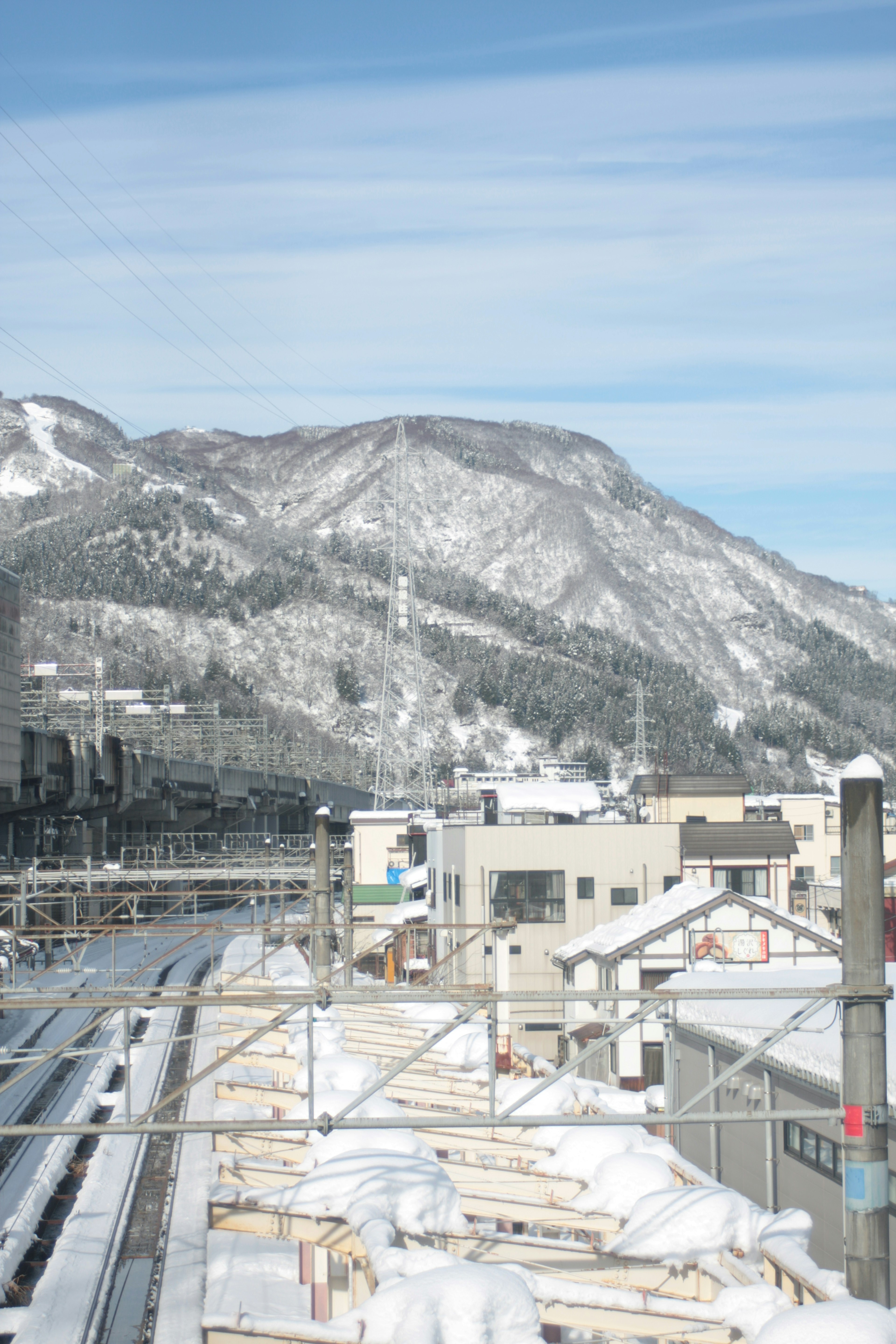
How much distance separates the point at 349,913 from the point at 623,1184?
87.5ft

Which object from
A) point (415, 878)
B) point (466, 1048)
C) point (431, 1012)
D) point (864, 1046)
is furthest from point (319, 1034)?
point (415, 878)

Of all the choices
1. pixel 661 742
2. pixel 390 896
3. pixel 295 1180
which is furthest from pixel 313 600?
pixel 295 1180

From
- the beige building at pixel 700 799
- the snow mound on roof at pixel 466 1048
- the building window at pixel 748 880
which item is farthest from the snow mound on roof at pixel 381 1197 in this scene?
the beige building at pixel 700 799

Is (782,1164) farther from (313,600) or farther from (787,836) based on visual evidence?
(313,600)

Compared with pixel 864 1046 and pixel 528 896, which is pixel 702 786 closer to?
pixel 528 896

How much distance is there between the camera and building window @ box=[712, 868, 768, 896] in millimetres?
35656

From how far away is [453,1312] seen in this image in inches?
330

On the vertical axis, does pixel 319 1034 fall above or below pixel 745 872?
below

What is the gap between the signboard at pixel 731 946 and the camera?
25.9 meters

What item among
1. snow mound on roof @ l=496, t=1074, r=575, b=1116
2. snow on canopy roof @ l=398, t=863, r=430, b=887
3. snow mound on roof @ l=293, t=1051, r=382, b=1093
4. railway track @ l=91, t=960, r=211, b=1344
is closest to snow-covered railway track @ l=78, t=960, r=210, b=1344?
railway track @ l=91, t=960, r=211, b=1344

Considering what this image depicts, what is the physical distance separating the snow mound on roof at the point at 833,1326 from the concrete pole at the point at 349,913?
1804cm

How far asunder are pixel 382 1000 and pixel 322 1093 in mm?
4659

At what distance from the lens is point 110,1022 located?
33.1m

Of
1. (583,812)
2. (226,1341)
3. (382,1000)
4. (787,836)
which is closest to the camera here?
(226,1341)
